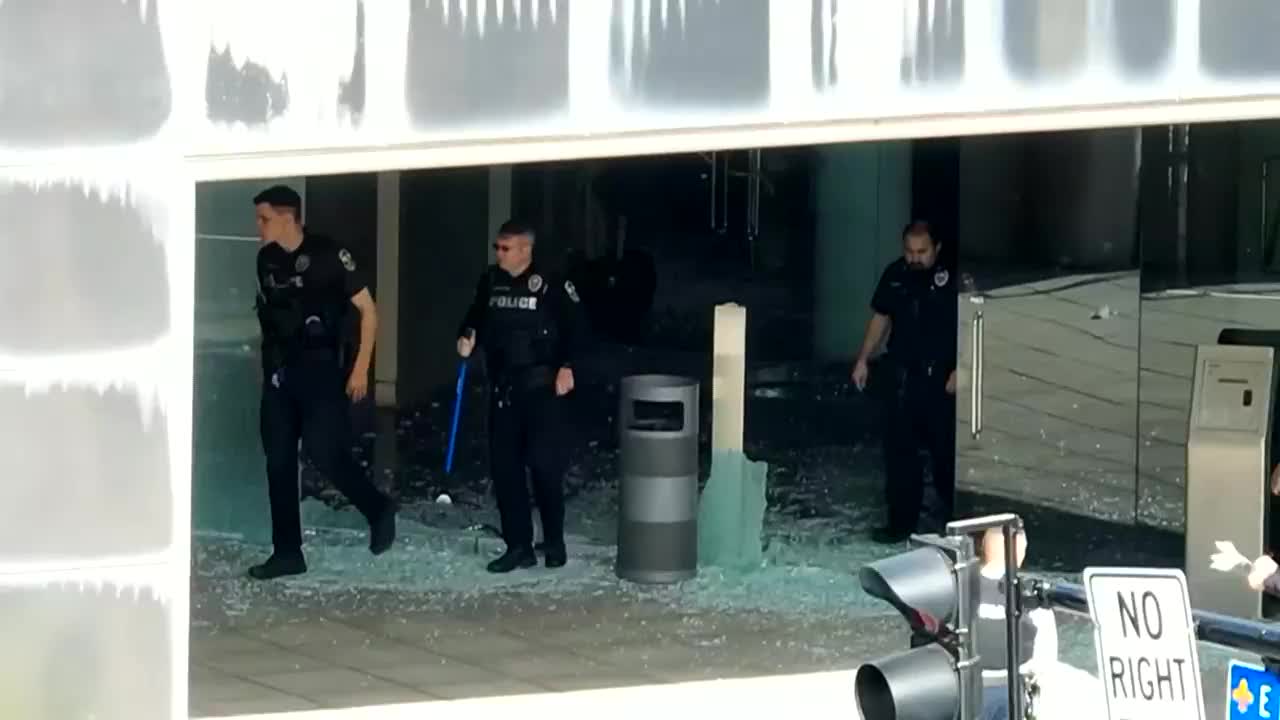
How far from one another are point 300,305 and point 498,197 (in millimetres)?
7864

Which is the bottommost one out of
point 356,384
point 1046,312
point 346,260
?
point 356,384

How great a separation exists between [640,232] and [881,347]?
8.10 m

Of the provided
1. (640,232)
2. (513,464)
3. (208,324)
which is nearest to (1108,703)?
(513,464)

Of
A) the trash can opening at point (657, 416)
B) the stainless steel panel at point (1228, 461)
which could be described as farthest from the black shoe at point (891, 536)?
the stainless steel panel at point (1228, 461)

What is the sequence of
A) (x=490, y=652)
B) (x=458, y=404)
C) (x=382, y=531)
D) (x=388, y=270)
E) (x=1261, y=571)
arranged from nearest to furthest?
(x=1261, y=571)
(x=490, y=652)
(x=382, y=531)
(x=458, y=404)
(x=388, y=270)

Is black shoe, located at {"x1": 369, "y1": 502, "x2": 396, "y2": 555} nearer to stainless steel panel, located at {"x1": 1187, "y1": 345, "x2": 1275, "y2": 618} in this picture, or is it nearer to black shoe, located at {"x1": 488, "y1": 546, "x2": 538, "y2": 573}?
black shoe, located at {"x1": 488, "y1": 546, "x2": 538, "y2": 573}

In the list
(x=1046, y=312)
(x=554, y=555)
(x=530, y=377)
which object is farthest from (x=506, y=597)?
(x=1046, y=312)

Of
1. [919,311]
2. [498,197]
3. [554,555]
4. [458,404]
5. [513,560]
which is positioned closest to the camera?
[513,560]

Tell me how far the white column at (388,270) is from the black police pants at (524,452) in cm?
684

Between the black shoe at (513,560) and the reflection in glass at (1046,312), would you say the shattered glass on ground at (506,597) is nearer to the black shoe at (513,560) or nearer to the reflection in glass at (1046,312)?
the black shoe at (513,560)

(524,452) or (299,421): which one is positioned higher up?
(299,421)

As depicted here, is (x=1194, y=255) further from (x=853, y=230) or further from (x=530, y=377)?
(x=853, y=230)

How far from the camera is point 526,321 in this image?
10.1 m

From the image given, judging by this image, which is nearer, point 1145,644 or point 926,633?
point 1145,644
